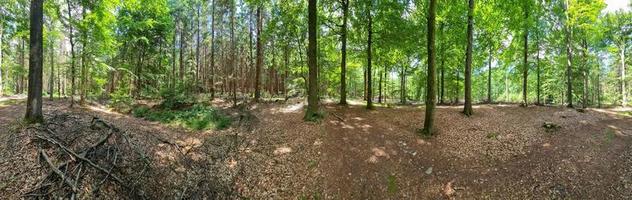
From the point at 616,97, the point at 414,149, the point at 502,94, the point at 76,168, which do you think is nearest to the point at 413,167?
the point at 414,149

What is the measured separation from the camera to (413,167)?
→ 8797 millimetres

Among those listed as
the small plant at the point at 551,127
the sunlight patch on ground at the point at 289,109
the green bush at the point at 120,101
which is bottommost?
the small plant at the point at 551,127

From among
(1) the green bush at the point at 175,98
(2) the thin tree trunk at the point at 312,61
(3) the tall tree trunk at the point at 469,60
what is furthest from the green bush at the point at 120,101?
(3) the tall tree trunk at the point at 469,60

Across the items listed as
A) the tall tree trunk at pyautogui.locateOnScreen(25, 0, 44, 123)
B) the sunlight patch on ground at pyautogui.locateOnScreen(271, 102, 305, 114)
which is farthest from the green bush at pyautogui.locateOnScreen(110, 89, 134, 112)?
the tall tree trunk at pyautogui.locateOnScreen(25, 0, 44, 123)

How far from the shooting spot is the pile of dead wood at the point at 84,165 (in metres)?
5.55

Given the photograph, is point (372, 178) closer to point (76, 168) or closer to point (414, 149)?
point (414, 149)

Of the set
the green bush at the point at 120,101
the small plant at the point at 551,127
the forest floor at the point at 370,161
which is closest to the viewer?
the forest floor at the point at 370,161

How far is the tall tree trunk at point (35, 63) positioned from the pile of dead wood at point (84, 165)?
0.82 metres

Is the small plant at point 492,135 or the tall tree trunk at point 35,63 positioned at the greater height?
the tall tree trunk at point 35,63

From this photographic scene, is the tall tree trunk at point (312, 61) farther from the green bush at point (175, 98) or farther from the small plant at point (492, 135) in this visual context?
the green bush at point (175, 98)

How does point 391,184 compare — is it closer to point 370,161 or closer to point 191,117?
point 370,161

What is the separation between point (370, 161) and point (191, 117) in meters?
8.61

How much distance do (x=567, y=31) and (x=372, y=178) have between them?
16905 mm

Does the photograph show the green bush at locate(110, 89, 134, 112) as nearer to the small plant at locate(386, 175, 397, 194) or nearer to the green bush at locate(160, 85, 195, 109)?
the green bush at locate(160, 85, 195, 109)
